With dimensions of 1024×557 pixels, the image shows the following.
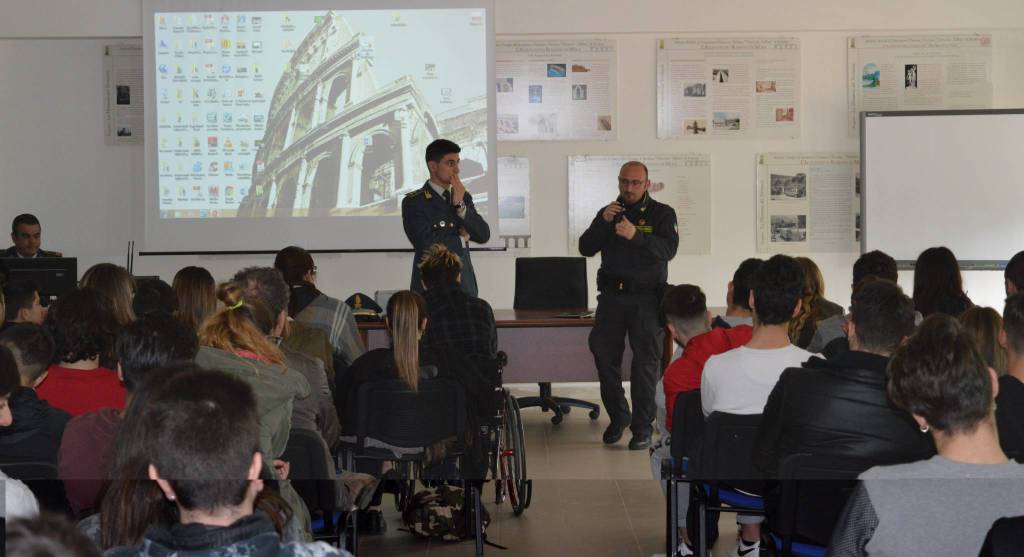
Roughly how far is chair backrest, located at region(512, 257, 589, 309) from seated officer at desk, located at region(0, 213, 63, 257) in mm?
3124

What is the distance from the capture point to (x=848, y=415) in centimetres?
261

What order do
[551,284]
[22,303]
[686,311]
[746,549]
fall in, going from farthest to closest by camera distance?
[551,284] → [22,303] → [686,311] → [746,549]

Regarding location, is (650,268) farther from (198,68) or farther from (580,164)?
(198,68)

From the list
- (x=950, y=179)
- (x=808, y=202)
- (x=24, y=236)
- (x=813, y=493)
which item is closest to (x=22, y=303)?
(x=24, y=236)

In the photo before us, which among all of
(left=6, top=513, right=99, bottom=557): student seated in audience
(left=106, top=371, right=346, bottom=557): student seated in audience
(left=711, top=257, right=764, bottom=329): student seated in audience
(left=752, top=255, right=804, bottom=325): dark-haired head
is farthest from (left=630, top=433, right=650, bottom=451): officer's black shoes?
(left=6, top=513, right=99, bottom=557): student seated in audience

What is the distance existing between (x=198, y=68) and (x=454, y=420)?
14.5 ft

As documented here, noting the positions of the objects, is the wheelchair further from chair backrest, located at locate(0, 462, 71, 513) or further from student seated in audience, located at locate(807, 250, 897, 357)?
chair backrest, located at locate(0, 462, 71, 513)

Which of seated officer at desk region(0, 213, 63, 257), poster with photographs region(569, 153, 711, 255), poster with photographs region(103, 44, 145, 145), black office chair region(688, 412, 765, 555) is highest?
poster with photographs region(103, 44, 145, 145)

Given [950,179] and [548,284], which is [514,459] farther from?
[950,179]

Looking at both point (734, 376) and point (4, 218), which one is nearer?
point (734, 376)

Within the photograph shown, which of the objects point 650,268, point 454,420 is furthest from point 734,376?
point 650,268

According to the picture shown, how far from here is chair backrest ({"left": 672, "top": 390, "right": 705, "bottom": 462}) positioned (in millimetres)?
3268

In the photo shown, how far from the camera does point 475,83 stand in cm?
725

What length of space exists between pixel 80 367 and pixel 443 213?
9.90 ft
